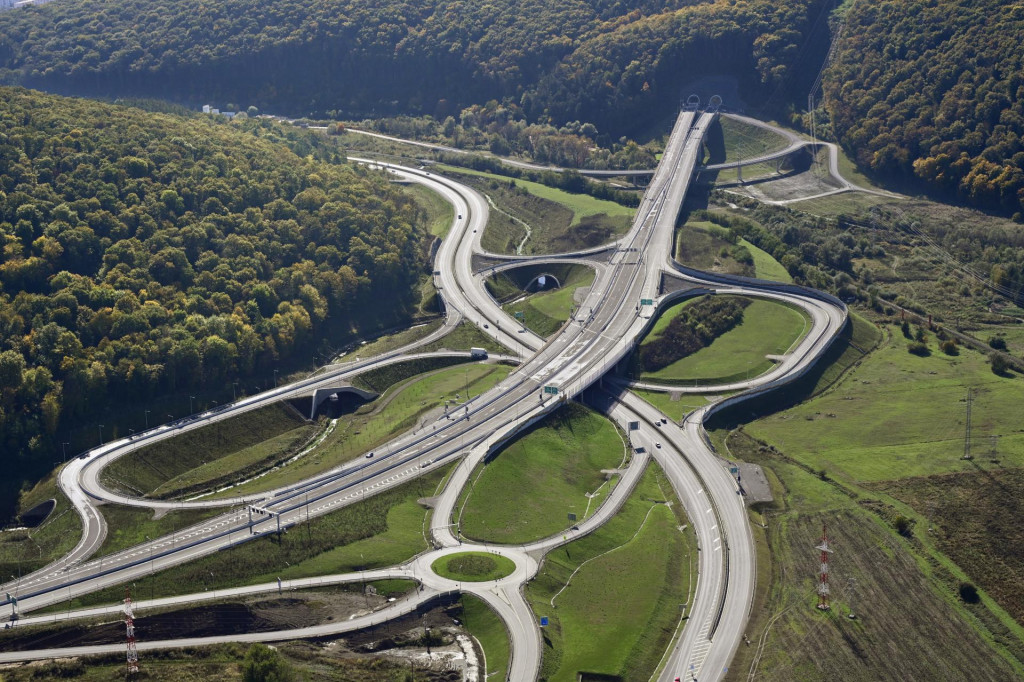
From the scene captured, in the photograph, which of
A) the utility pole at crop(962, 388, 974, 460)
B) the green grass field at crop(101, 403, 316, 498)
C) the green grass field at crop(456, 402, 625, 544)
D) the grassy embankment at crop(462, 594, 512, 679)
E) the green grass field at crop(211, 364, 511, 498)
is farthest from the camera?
the utility pole at crop(962, 388, 974, 460)

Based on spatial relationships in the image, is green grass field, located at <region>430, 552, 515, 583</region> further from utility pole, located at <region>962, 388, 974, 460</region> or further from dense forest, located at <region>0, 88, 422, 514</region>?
utility pole, located at <region>962, 388, 974, 460</region>

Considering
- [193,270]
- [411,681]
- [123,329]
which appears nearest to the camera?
[411,681]

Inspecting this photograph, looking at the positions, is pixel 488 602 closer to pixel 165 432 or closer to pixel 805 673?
pixel 805 673

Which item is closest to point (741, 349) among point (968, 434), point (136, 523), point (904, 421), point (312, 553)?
point (904, 421)

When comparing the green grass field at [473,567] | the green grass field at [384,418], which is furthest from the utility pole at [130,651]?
the green grass field at [384,418]

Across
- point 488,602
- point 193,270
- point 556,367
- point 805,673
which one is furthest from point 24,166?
point 805,673

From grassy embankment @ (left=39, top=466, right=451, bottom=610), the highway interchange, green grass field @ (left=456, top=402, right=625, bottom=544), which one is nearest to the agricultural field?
the highway interchange

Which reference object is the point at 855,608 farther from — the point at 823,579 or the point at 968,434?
the point at 968,434
